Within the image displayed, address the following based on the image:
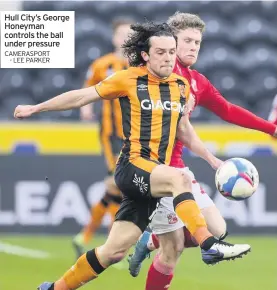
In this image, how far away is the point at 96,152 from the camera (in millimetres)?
8648

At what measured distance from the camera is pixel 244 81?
34.1 ft

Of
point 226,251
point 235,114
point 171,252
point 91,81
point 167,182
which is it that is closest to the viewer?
point 226,251

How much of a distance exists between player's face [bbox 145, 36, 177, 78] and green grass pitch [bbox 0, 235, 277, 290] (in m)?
1.81

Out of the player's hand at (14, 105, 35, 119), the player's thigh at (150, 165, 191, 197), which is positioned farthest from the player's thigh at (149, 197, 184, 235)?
the player's hand at (14, 105, 35, 119)

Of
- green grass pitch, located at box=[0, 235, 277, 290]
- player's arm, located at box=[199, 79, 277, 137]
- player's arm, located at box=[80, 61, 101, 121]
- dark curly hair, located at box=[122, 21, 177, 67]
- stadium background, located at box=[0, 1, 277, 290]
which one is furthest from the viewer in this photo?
player's arm, located at box=[80, 61, 101, 121]

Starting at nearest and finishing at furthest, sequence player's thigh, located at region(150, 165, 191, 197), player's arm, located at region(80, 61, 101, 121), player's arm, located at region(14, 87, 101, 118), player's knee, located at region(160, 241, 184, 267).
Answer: player's thigh, located at region(150, 165, 191, 197), player's arm, located at region(14, 87, 101, 118), player's knee, located at region(160, 241, 184, 267), player's arm, located at region(80, 61, 101, 121)

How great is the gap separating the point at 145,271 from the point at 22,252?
120cm

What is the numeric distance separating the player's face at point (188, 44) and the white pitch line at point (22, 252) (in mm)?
2629

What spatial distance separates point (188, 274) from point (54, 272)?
96 centimetres

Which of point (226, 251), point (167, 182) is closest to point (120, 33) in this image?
point (167, 182)

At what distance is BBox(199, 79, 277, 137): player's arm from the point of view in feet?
18.8

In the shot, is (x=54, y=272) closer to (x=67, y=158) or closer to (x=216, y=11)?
(x=67, y=158)

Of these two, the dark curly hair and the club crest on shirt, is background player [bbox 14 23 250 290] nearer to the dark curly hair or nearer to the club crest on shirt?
the dark curly hair

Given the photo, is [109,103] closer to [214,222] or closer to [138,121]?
[214,222]
